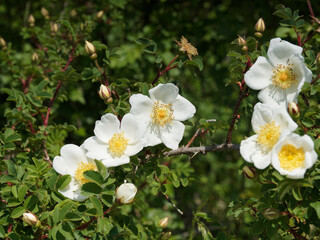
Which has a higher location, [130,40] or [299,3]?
[299,3]

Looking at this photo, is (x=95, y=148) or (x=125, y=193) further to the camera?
(x=95, y=148)

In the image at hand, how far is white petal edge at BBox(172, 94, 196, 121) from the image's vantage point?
62.9 inches

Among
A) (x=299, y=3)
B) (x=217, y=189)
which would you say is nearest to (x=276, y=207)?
(x=299, y=3)

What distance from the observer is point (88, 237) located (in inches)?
59.2

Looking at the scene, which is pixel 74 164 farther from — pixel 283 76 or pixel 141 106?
pixel 283 76

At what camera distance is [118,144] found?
151 centimetres

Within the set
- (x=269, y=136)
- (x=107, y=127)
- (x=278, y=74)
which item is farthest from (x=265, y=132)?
(x=107, y=127)

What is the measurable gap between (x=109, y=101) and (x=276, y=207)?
0.73 meters

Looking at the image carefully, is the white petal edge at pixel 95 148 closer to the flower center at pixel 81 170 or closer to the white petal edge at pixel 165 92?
the flower center at pixel 81 170

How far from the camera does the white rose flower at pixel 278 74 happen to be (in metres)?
1.46

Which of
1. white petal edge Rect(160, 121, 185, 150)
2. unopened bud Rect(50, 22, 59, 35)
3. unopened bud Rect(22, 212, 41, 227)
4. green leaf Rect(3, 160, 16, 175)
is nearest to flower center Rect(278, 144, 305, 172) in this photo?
white petal edge Rect(160, 121, 185, 150)

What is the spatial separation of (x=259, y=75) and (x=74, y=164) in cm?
77

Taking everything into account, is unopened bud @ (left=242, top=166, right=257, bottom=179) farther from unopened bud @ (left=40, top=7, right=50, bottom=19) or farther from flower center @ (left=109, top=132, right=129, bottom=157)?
unopened bud @ (left=40, top=7, right=50, bottom=19)

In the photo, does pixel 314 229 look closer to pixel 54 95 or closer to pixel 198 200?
pixel 54 95
